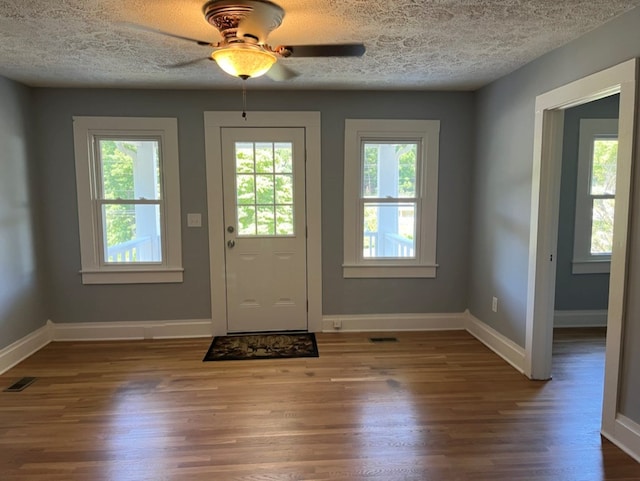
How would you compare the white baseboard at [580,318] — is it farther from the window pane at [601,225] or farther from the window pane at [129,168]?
the window pane at [129,168]

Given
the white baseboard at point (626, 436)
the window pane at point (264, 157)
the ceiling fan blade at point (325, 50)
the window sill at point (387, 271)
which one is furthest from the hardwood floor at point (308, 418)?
the ceiling fan blade at point (325, 50)

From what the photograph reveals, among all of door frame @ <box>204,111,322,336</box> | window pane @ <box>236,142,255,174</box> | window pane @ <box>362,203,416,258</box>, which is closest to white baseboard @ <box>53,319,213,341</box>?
door frame @ <box>204,111,322,336</box>

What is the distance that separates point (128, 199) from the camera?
3.83 m

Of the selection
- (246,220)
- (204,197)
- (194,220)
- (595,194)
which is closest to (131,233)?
(194,220)

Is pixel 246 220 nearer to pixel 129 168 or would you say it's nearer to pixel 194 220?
pixel 194 220

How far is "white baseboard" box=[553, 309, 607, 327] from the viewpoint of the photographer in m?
4.31

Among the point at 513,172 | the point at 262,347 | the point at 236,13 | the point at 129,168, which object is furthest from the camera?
the point at 129,168

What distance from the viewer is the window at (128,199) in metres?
3.75

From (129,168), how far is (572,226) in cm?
439

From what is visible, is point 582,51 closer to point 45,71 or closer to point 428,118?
point 428,118

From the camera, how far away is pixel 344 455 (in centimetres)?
217

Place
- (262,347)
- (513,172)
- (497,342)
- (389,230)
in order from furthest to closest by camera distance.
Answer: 1. (389,230)
2. (262,347)
3. (497,342)
4. (513,172)

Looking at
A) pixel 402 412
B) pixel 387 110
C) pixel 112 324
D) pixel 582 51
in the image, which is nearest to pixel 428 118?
pixel 387 110

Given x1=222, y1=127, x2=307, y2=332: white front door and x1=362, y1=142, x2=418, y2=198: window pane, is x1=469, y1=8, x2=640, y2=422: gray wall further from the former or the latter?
x1=222, y1=127, x2=307, y2=332: white front door
